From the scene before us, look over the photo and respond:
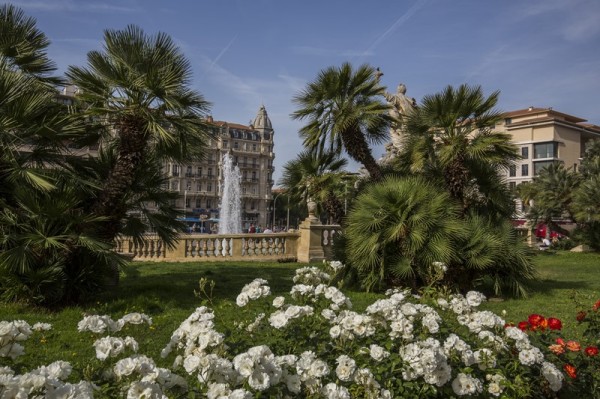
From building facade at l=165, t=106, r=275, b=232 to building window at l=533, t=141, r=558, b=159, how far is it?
54889mm

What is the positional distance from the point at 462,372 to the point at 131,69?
7.01m

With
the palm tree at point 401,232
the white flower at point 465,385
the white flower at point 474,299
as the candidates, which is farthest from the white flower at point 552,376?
the palm tree at point 401,232

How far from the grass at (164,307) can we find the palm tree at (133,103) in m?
1.29

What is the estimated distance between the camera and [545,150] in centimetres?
6212

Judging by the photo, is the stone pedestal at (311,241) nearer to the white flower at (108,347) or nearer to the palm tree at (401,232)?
the palm tree at (401,232)

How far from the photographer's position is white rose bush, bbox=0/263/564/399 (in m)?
2.34

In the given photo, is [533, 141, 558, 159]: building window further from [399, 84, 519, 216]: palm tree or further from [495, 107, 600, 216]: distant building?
[399, 84, 519, 216]: palm tree

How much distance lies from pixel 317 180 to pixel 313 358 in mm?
10276

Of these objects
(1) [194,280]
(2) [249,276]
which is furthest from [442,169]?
(1) [194,280]

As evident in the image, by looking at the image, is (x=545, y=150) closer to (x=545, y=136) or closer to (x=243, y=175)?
(x=545, y=136)

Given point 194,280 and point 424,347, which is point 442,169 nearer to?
point 194,280

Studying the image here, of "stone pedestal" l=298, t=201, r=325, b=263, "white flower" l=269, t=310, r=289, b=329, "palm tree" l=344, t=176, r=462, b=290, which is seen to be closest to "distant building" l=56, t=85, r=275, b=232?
"stone pedestal" l=298, t=201, r=325, b=263

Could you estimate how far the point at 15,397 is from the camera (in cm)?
195

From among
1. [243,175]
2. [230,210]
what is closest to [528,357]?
[230,210]
